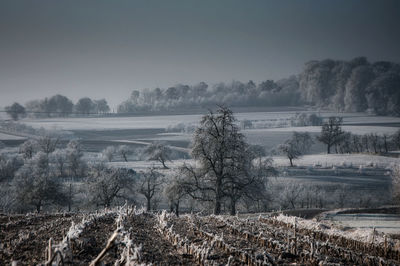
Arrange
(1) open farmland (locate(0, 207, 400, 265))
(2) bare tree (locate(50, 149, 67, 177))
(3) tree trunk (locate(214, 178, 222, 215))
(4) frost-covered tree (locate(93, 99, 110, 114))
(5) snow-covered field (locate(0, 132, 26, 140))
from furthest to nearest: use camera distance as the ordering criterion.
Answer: (4) frost-covered tree (locate(93, 99, 110, 114)), (5) snow-covered field (locate(0, 132, 26, 140)), (2) bare tree (locate(50, 149, 67, 177)), (3) tree trunk (locate(214, 178, 222, 215)), (1) open farmland (locate(0, 207, 400, 265))

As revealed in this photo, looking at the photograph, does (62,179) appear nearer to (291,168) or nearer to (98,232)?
(291,168)

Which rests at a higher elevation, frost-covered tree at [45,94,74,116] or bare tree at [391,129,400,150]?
frost-covered tree at [45,94,74,116]

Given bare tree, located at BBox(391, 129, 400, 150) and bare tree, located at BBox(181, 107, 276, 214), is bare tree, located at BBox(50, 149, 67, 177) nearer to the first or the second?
bare tree, located at BBox(181, 107, 276, 214)

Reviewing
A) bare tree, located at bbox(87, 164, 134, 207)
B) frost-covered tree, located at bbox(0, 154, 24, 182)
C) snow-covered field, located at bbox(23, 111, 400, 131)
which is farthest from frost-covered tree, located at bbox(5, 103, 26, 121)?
bare tree, located at bbox(87, 164, 134, 207)

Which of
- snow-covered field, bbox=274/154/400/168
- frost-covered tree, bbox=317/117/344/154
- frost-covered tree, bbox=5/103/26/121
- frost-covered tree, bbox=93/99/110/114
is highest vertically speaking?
frost-covered tree, bbox=93/99/110/114

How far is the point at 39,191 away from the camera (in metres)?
49.6

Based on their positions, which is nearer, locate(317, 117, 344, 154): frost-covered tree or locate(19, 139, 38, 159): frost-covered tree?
locate(19, 139, 38, 159): frost-covered tree

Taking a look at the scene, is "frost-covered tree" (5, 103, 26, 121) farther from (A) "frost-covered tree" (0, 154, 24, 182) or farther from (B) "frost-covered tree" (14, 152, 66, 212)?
(B) "frost-covered tree" (14, 152, 66, 212)

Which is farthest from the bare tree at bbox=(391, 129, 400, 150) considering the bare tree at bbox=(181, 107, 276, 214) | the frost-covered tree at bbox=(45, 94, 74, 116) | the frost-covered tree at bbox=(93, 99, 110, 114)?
the frost-covered tree at bbox=(45, 94, 74, 116)

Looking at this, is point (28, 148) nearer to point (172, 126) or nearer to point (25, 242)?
point (172, 126)

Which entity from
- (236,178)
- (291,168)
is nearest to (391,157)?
(291,168)

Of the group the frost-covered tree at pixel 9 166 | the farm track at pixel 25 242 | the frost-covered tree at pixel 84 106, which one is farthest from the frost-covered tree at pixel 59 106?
the farm track at pixel 25 242

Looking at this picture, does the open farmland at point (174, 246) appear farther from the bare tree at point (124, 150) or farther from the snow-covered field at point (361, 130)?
the snow-covered field at point (361, 130)

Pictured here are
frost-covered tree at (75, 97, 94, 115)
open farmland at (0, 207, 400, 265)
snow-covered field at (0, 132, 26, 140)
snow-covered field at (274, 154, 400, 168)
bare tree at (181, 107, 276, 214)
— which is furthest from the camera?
frost-covered tree at (75, 97, 94, 115)
